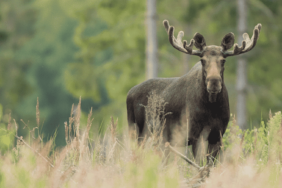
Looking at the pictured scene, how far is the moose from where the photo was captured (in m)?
4.90

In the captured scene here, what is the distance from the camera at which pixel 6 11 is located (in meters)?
30.4

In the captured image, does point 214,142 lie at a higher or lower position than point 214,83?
lower

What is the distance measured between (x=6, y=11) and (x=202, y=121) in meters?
27.9

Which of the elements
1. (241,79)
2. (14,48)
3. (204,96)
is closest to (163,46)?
(241,79)

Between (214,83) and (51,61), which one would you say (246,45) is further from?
(51,61)

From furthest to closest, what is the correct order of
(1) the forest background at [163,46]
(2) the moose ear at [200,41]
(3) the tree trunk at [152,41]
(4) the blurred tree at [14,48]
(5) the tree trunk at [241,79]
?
(4) the blurred tree at [14,48] → (1) the forest background at [163,46] → (5) the tree trunk at [241,79] → (3) the tree trunk at [152,41] → (2) the moose ear at [200,41]

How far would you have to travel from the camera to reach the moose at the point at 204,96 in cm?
490

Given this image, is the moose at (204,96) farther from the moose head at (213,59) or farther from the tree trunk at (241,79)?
the tree trunk at (241,79)

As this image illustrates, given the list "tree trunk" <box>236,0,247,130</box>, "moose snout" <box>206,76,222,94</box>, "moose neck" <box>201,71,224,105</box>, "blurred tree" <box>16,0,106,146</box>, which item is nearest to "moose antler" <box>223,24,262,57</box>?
"moose neck" <box>201,71,224,105</box>

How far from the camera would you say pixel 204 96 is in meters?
5.19

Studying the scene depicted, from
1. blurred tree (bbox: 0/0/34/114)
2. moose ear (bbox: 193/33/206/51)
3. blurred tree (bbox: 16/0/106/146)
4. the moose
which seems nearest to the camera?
the moose

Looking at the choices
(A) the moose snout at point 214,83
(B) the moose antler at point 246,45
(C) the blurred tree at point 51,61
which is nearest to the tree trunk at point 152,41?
(B) the moose antler at point 246,45

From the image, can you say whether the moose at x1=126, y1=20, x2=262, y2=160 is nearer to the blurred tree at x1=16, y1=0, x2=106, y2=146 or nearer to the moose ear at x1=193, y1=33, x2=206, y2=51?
the moose ear at x1=193, y1=33, x2=206, y2=51

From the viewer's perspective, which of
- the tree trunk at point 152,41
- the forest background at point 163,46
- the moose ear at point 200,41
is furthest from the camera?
the forest background at point 163,46
